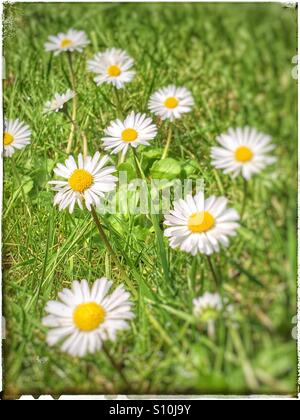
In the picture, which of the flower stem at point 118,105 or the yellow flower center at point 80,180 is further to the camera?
the flower stem at point 118,105

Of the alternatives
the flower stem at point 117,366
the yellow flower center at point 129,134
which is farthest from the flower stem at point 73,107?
the flower stem at point 117,366

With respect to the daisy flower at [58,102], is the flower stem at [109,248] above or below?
below

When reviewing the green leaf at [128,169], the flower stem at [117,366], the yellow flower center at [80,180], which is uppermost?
the green leaf at [128,169]

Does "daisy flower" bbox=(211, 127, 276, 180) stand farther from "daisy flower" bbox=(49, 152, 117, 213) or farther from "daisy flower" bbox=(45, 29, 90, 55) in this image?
"daisy flower" bbox=(45, 29, 90, 55)

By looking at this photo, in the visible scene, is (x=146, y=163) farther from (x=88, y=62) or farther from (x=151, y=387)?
(x=151, y=387)

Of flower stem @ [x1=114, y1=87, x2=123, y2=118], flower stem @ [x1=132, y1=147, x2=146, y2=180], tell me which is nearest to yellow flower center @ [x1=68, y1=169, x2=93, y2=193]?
flower stem @ [x1=132, y1=147, x2=146, y2=180]

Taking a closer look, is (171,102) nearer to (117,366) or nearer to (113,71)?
(113,71)

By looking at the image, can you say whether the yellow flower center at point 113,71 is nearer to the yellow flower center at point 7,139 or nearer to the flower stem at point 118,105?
the flower stem at point 118,105
